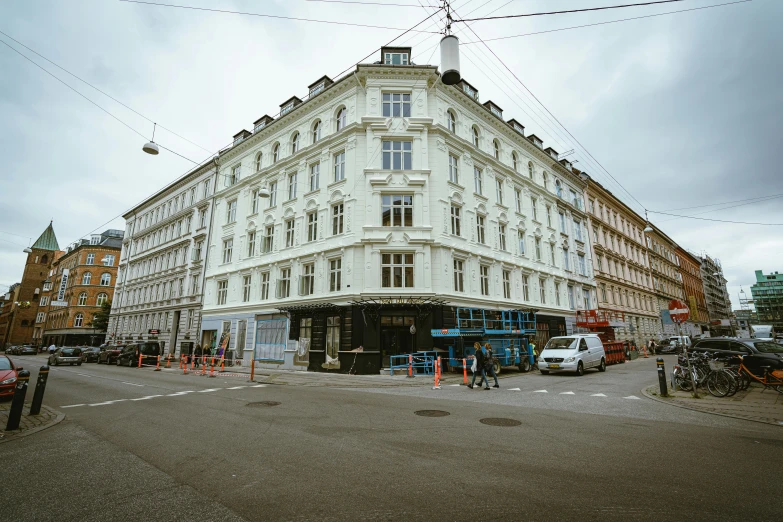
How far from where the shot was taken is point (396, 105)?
22844 mm

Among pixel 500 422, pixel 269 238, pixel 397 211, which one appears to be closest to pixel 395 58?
pixel 397 211

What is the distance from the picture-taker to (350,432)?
6.79 m

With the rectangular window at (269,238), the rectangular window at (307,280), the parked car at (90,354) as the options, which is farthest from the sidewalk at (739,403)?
the parked car at (90,354)

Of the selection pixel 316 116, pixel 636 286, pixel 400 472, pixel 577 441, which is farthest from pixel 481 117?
pixel 636 286

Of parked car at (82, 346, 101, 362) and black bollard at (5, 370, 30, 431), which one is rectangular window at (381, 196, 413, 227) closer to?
black bollard at (5, 370, 30, 431)

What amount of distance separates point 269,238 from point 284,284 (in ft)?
14.1

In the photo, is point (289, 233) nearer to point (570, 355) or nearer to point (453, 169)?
point (453, 169)

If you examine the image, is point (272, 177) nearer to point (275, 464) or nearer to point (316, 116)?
point (316, 116)

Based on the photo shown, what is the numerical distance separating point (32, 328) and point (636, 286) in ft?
355

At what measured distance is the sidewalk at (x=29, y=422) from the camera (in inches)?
269

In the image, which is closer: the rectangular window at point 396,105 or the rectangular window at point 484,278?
the rectangular window at point 396,105

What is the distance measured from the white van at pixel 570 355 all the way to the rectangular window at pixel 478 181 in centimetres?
1131

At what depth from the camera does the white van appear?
17641 mm

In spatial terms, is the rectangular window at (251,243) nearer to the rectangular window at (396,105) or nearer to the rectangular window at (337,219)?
the rectangular window at (337,219)
